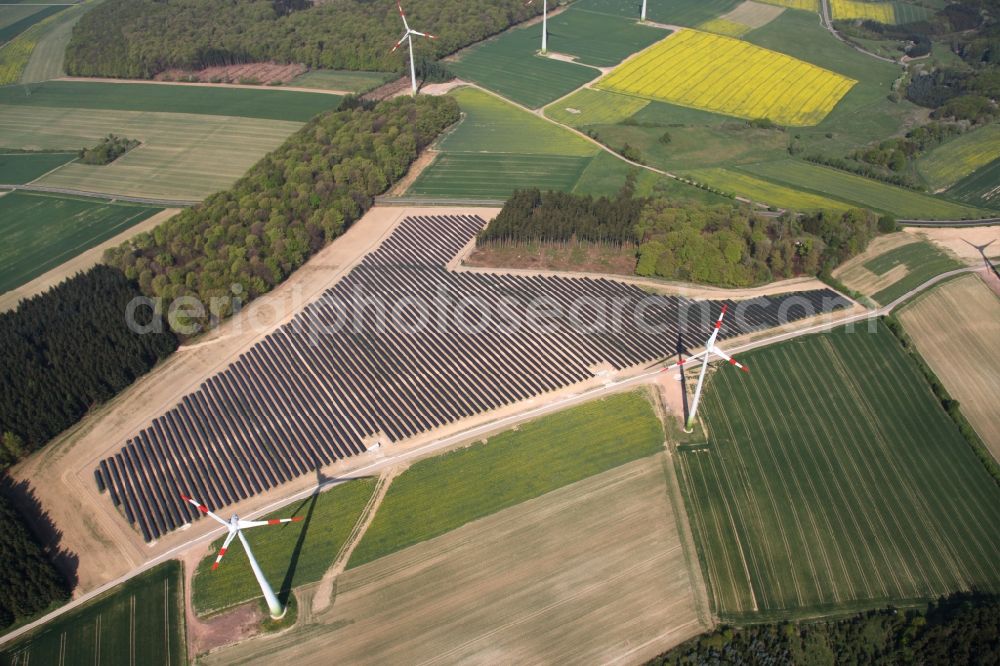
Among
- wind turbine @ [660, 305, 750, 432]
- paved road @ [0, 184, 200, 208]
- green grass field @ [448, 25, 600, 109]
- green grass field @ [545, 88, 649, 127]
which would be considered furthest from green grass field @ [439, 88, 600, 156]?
wind turbine @ [660, 305, 750, 432]

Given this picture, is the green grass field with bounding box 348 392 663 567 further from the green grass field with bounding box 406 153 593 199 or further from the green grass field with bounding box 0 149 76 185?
the green grass field with bounding box 0 149 76 185

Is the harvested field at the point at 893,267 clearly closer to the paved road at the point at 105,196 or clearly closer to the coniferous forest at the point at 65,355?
the coniferous forest at the point at 65,355

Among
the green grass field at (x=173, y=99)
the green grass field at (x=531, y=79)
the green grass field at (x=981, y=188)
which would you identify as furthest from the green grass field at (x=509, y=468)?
the green grass field at (x=173, y=99)

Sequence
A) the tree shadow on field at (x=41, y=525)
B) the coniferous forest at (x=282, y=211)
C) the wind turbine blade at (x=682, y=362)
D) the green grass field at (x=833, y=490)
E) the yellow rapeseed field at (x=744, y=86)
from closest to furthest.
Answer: the green grass field at (x=833, y=490), the tree shadow on field at (x=41, y=525), the wind turbine blade at (x=682, y=362), the coniferous forest at (x=282, y=211), the yellow rapeseed field at (x=744, y=86)

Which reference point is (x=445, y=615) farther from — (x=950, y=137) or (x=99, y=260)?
(x=950, y=137)

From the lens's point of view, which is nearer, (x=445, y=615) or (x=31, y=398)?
(x=445, y=615)

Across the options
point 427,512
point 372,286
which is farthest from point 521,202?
point 427,512
